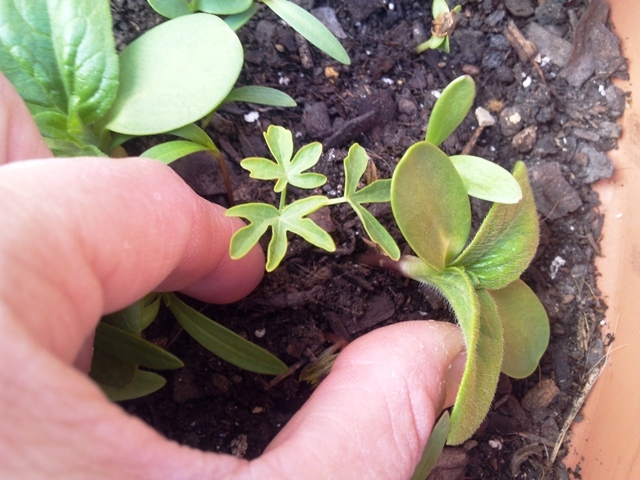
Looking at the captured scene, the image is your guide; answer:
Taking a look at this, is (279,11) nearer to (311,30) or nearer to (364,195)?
(311,30)

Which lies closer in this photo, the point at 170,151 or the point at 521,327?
the point at 170,151

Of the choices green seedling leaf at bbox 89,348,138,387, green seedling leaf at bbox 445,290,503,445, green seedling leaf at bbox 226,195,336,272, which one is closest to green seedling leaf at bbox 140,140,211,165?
green seedling leaf at bbox 226,195,336,272

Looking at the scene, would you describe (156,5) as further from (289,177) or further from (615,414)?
(615,414)

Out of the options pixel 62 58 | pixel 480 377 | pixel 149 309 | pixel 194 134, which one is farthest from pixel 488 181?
pixel 62 58

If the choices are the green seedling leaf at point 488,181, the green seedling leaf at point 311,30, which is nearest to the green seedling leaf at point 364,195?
the green seedling leaf at point 488,181

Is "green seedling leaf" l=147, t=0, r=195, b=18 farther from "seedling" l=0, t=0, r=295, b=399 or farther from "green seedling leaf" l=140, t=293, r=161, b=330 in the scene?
"green seedling leaf" l=140, t=293, r=161, b=330

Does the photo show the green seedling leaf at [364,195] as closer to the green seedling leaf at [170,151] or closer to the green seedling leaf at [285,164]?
the green seedling leaf at [285,164]

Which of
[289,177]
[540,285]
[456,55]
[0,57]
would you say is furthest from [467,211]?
[0,57]
